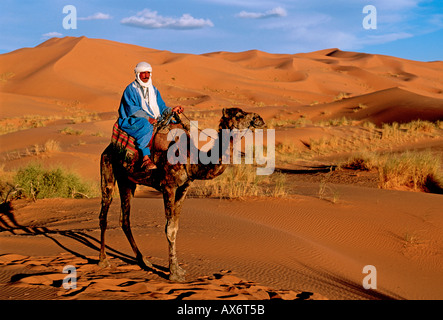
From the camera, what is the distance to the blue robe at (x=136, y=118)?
5.71 meters

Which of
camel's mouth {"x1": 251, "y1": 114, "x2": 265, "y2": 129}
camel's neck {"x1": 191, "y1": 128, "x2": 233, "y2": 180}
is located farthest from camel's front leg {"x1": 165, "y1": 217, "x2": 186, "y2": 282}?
camel's mouth {"x1": 251, "y1": 114, "x2": 265, "y2": 129}

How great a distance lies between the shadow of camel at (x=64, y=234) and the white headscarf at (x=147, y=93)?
7.23ft

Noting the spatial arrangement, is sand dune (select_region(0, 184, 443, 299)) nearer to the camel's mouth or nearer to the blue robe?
the blue robe

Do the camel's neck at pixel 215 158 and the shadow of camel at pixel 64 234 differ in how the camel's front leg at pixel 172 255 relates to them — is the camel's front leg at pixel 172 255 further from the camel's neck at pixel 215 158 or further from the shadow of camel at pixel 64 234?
the camel's neck at pixel 215 158

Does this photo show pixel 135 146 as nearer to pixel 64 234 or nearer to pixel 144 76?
pixel 144 76

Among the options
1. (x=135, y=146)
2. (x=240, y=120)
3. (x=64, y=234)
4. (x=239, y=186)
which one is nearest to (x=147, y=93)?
(x=135, y=146)

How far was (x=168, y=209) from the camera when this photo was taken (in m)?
5.59

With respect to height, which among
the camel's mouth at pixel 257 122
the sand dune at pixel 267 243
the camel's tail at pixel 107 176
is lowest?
the sand dune at pixel 267 243

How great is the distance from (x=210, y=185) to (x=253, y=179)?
5.06 ft

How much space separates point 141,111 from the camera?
5926 mm

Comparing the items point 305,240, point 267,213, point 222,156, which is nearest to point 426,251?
point 305,240

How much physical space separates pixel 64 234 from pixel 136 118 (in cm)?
387

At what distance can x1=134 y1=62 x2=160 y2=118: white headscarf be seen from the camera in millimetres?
5965

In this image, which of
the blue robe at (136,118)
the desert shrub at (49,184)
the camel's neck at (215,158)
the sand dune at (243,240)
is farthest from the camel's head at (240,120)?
the desert shrub at (49,184)
